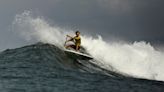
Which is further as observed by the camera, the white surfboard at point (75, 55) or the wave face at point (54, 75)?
the white surfboard at point (75, 55)

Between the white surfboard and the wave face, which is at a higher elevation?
the white surfboard

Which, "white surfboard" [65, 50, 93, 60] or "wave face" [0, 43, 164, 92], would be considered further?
"white surfboard" [65, 50, 93, 60]

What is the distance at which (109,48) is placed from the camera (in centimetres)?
3694

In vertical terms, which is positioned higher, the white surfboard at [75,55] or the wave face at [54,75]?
the white surfboard at [75,55]

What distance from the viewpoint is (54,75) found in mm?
23000

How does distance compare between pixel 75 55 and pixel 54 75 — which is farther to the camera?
pixel 75 55

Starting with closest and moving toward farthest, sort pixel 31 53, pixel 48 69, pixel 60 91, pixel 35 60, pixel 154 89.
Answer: pixel 60 91 < pixel 154 89 < pixel 48 69 < pixel 35 60 < pixel 31 53

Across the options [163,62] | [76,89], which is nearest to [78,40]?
[163,62]

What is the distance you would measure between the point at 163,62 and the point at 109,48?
439cm

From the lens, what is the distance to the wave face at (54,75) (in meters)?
20.4

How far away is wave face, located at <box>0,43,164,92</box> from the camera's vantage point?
2044 cm

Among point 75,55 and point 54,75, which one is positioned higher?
point 75,55

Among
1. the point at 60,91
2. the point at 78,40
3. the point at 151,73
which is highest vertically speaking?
the point at 78,40

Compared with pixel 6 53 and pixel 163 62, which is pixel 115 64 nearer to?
pixel 163 62
